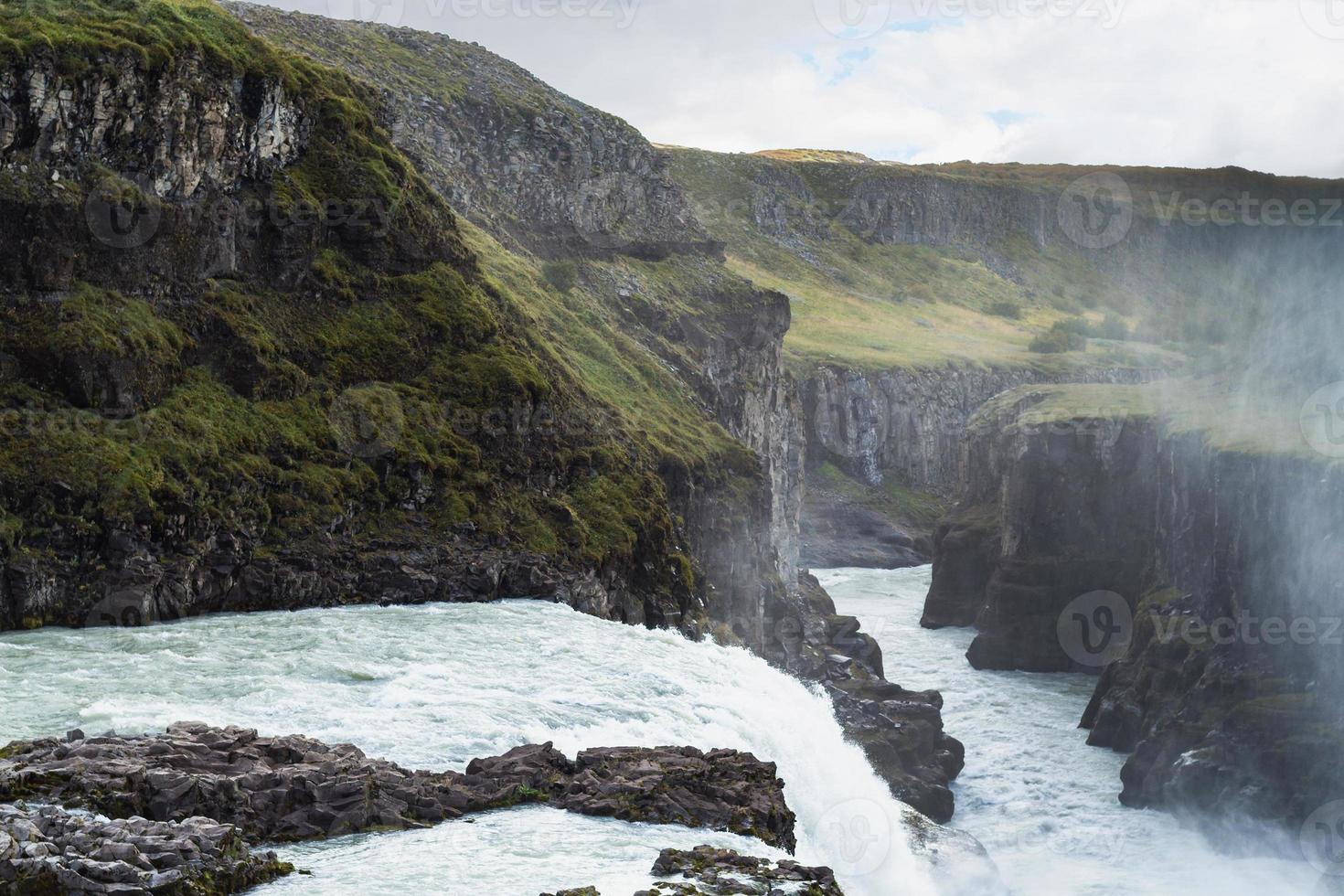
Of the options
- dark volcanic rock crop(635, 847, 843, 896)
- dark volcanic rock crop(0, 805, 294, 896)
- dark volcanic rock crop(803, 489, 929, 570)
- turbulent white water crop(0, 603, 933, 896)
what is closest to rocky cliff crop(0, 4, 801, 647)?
turbulent white water crop(0, 603, 933, 896)

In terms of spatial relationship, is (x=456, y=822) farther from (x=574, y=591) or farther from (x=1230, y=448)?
(x=1230, y=448)

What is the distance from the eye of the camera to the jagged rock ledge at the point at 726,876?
2023 centimetres

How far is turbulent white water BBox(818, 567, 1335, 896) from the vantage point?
2366 inches

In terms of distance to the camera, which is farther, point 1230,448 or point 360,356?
point 1230,448

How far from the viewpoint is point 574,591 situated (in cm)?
4725

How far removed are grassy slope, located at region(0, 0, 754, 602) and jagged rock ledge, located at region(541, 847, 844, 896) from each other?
22051 millimetres

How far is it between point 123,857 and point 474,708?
484 inches

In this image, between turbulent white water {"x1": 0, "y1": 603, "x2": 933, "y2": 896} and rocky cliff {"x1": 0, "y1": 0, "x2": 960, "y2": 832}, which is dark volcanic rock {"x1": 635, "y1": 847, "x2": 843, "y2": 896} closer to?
turbulent white water {"x1": 0, "y1": 603, "x2": 933, "y2": 896}

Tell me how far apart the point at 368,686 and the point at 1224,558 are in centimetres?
5734

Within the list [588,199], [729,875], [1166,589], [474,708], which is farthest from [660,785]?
[588,199]

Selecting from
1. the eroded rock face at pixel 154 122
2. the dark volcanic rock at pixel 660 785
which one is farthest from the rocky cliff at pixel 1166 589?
the eroded rock face at pixel 154 122

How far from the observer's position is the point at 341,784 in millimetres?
23469

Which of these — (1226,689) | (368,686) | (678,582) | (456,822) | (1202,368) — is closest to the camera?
(456,822)

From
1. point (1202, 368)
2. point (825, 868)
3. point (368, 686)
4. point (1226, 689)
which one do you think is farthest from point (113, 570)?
point (1202, 368)
